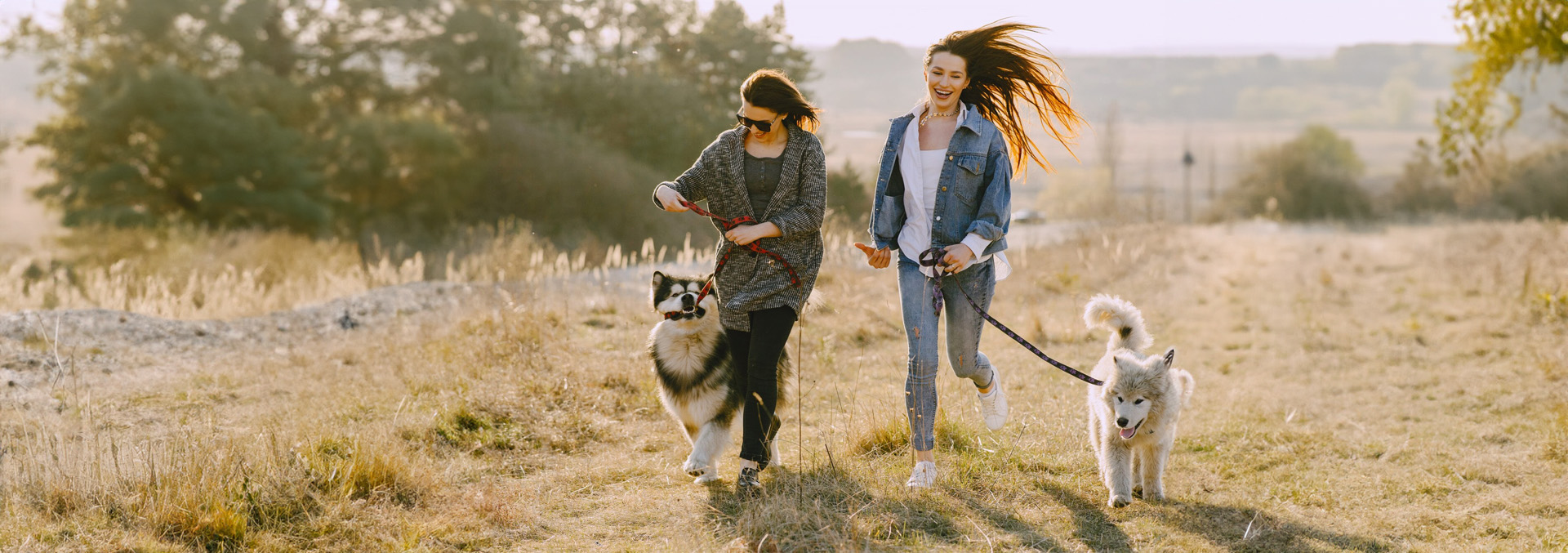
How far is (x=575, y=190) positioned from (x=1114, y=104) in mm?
16015

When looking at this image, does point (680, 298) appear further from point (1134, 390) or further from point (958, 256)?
point (1134, 390)

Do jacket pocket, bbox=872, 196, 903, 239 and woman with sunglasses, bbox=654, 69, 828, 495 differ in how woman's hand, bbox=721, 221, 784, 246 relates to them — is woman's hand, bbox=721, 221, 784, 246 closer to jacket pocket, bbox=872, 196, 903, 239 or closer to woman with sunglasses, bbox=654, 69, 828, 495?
woman with sunglasses, bbox=654, 69, 828, 495

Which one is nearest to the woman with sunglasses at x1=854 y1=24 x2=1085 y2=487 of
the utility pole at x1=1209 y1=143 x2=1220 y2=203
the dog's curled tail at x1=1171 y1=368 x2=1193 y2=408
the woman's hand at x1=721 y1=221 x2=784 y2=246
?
the woman's hand at x1=721 y1=221 x2=784 y2=246

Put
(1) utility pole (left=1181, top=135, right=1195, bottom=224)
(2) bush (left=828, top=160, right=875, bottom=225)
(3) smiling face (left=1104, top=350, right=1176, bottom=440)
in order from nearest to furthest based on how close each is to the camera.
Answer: (3) smiling face (left=1104, top=350, right=1176, bottom=440), (2) bush (left=828, top=160, right=875, bottom=225), (1) utility pole (left=1181, top=135, right=1195, bottom=224)

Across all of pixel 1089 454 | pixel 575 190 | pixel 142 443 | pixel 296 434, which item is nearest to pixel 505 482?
pixel 296 434

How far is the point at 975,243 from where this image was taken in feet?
13.3

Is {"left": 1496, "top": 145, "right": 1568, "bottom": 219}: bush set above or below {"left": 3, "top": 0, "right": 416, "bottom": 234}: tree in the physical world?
below

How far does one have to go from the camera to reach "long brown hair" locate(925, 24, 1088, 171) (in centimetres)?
438

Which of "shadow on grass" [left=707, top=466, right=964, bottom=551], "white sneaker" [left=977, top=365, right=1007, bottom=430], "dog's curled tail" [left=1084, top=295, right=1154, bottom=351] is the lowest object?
"shadow on grass" [left=707, top=466, right=964, bottom=551]

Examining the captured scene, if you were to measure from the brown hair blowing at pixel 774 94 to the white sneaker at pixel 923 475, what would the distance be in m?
1.65

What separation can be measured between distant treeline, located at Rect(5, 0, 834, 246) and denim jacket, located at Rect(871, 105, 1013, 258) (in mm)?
18409

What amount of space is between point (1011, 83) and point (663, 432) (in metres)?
2.86

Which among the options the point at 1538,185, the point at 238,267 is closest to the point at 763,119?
the point at 238,267

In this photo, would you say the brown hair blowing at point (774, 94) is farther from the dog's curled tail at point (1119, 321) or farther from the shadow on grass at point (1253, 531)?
the shadow on grass at point (1253, 531)
